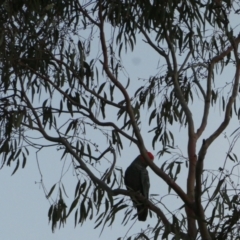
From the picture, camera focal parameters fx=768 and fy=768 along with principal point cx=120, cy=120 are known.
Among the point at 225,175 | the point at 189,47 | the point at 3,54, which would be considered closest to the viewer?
the point at 225,175

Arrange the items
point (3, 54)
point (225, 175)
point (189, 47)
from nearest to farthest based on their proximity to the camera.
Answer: point (225, 175)
point (3, 54)
point (189, 47)

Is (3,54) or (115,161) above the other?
(3,54)

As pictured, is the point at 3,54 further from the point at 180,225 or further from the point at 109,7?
the point at 180,225

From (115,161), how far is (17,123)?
0.56m

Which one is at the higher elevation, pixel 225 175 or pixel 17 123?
pixel 17 123

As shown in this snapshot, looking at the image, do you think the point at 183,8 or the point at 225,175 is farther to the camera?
the point at 183,8

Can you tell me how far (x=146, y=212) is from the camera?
412cm

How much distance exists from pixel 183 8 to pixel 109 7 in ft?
1.35

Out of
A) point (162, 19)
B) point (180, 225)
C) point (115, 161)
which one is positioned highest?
point (162, 19)

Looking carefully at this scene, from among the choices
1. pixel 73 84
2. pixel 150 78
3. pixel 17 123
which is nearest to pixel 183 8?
pixel 150 78

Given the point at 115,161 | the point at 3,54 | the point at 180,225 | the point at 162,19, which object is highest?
the point at 162,19

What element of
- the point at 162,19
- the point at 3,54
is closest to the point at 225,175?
the point at 162,19

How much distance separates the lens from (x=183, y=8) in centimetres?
426

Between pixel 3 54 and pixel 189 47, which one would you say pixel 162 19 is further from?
pixel 3 54
